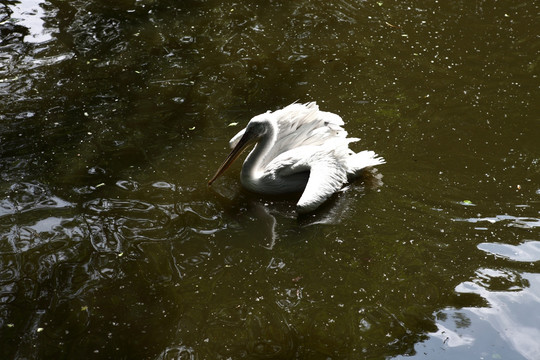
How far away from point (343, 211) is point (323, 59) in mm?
2231

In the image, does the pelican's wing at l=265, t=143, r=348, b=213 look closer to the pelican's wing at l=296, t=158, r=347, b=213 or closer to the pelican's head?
the pelican's wing at l=296, t=158, r=347, b=213

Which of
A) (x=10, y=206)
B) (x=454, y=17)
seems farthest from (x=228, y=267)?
(x=454, y=17)

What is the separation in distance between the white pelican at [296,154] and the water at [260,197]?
152mm

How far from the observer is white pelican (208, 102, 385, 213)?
172 inches

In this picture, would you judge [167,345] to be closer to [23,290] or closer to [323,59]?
[23,290]

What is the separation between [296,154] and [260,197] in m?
0.41

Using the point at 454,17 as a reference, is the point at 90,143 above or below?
below

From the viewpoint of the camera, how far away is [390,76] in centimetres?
574

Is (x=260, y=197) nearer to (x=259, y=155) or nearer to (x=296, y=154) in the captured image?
(x=259, y=155)

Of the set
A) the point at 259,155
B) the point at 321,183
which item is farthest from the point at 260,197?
the point at 321,183

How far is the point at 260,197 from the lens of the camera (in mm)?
4488

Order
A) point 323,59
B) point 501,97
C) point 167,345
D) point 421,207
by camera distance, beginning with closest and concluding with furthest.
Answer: point 167,345, point 421,207, point 501,97, point 323,59

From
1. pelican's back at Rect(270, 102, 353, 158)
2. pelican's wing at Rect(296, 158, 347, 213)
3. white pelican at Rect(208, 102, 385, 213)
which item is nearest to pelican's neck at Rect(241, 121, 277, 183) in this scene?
white pelican at Rect(208, 102, 385, 213)

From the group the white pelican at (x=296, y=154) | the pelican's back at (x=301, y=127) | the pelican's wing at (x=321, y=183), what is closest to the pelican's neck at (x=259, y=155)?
the white pelican at (x=296, y=154)
